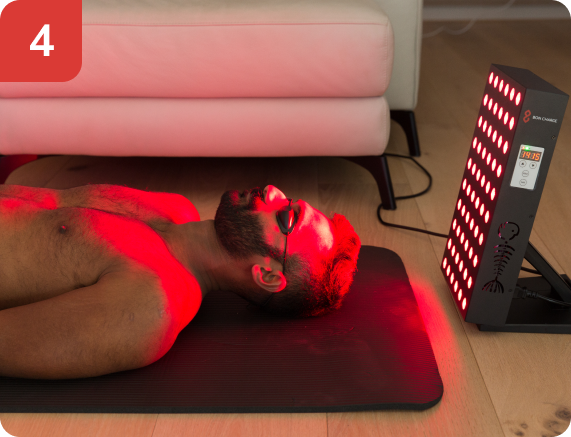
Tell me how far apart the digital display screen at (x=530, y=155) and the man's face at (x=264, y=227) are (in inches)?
13.5

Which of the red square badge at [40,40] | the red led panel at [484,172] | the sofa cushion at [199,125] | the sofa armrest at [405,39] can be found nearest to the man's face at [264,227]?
the red led panel at [484,172]

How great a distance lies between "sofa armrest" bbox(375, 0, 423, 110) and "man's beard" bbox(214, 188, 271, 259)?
926mm

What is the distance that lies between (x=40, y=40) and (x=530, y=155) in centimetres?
121

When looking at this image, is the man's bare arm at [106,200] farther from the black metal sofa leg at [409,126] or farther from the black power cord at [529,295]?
the black metal sofa leg at [409,126]

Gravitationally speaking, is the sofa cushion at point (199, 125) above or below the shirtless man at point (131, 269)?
above

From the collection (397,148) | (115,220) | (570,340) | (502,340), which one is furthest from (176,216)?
(397,148)

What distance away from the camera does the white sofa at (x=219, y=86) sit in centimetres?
123

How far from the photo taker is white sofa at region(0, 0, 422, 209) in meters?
1.23

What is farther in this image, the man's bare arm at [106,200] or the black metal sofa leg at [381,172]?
the black metal sofa leg at [381,172]

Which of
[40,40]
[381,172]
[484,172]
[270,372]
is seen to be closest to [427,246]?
[381,172]

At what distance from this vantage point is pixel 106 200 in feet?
3.28

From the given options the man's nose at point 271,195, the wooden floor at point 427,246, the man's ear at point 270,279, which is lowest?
the wooden floor at point 427,246

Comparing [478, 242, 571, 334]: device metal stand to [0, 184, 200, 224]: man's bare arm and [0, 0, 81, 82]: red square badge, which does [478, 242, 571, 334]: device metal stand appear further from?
[0, 0, 81, 82]: red square badge

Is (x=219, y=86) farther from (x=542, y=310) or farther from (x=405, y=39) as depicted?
(x=542, y=310)
